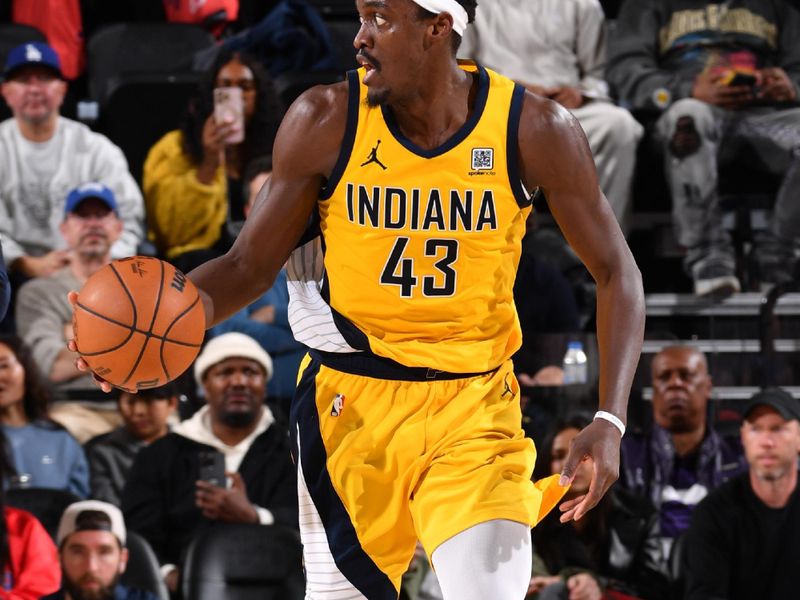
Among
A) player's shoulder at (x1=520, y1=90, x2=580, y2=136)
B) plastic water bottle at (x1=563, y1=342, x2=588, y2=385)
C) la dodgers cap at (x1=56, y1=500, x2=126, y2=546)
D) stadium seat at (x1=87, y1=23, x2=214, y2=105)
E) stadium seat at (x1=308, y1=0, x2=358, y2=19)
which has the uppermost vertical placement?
stadium seat at (x1=308, y1=0, x2=358, y2=19)

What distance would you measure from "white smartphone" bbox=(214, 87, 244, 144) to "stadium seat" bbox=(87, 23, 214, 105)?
0.99m

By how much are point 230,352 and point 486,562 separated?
296cm

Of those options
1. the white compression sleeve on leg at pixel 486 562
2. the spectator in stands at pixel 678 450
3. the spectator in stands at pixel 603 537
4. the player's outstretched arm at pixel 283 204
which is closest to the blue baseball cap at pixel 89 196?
the spectator in stands at pixel 603 537

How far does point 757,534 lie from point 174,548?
7.82 ft

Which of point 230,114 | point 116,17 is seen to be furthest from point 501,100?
point 116,17

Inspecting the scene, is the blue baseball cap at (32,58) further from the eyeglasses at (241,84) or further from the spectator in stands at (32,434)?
the spectator in stands at (32,434)

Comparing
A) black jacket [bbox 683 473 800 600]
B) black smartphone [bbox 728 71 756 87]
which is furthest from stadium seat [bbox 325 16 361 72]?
black jacket [bbox 683 473 800 600]

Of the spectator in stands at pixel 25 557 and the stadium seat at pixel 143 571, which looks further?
the stadium seat at pixel 143 571

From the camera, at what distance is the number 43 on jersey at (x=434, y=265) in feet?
11.4

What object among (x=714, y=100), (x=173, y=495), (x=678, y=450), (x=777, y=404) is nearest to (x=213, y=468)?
(x=173, y=495)

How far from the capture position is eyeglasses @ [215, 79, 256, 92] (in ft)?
→ 23.7

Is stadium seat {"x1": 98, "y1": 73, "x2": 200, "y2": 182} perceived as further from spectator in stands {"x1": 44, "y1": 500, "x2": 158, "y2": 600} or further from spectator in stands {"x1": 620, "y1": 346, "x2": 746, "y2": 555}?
spectator in stands {"x1": 620, "y1": 346, "x2": 746, "y2": 555}

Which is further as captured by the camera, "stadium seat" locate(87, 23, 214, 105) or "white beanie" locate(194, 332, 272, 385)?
"stadium seat" locate(87, 23, 214, 105)

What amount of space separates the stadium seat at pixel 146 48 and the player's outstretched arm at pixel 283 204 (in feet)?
15.5
